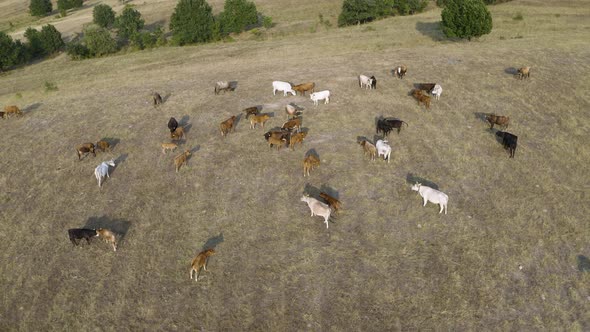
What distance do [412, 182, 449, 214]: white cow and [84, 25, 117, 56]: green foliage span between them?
44.3 meters

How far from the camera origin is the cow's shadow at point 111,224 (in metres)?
15.4

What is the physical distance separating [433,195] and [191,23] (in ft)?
140

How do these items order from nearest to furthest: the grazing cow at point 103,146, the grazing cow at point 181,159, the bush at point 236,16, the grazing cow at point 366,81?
1. the grazing cow at point 181,159
2. the grazing cow at point 103,146
3. the grazing cow at point 366,81
4. the bush at point 236,16

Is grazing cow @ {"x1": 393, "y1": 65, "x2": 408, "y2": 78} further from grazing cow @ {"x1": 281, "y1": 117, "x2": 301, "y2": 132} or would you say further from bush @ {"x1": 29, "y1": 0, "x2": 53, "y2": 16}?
bush @ {"x1": 29, "y1": 0, "x2": 53, "y2": 16}

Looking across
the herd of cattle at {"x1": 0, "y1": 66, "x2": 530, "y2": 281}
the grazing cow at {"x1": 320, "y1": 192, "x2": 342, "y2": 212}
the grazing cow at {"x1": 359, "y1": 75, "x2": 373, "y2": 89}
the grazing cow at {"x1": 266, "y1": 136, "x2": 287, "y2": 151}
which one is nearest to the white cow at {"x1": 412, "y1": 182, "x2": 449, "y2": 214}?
the herd of cattle at {"x1": 0, "y1": 66, "x2": 530, "y2": 281}

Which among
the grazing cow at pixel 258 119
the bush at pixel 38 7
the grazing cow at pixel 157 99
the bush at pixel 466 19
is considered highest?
the bush at pixel 38 7

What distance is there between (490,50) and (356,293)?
1155 inches

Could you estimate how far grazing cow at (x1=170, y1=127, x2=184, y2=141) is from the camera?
20569mm

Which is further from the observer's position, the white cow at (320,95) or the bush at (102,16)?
the bush at (102,16)

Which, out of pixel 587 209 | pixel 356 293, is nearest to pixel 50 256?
pixel 356 293

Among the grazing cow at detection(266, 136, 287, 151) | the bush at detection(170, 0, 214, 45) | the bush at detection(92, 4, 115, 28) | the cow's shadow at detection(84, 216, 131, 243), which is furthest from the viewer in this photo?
the bush at detection(92, 4, 115, 28)

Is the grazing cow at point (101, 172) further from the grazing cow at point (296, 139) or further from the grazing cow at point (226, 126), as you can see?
the grazing cow at point (296, 139)

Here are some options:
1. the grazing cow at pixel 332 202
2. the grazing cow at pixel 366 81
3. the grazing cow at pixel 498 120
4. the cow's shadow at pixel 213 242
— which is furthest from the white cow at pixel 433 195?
the grazing cow at pixel 366 81

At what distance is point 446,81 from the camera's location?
2711cm
